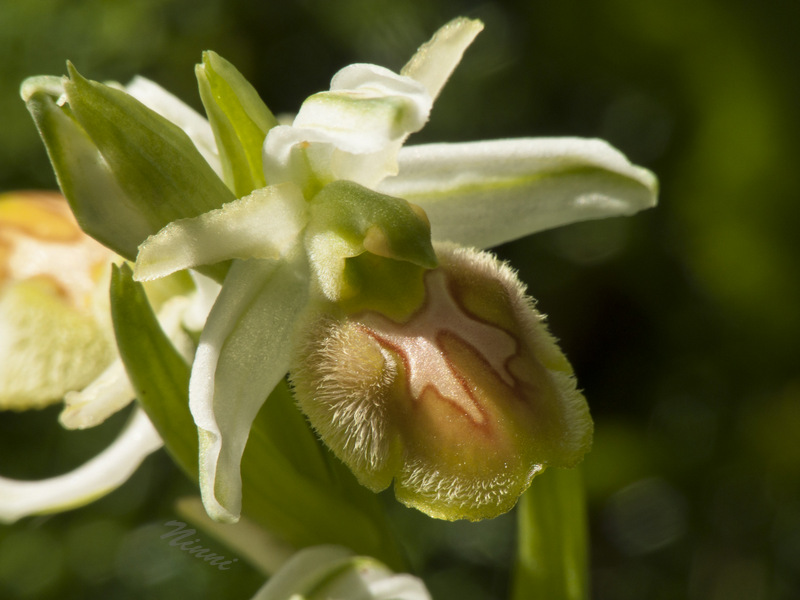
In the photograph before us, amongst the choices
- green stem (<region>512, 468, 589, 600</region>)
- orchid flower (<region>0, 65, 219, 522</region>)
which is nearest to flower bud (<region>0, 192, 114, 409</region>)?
orchid flower (<region>0, 65, 219, 522</region>)

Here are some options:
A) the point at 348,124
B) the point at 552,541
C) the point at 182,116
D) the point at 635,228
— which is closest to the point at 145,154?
the point at 348,124

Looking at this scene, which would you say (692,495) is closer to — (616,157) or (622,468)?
(622,468)

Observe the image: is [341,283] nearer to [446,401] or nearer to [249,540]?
[446,401]

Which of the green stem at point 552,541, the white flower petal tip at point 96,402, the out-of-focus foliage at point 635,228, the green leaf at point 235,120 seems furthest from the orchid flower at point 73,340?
the out-of-focus foliage at point 635,228

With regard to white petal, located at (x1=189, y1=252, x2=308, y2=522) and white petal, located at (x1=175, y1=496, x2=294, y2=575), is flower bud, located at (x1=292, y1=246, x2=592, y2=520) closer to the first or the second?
white petal, located at (x1=189, y1=252, x2=308, y2=522)

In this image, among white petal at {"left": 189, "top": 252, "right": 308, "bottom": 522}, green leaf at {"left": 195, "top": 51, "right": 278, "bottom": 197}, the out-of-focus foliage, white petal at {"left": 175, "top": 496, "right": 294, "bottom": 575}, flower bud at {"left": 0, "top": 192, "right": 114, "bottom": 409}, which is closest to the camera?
white petal at {"left": 189, "top": 252, "right": 308, "bottom": 522}

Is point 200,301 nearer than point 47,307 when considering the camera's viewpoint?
Yes
